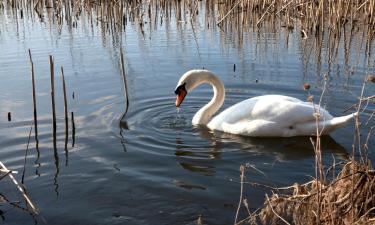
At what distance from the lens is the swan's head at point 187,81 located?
7836mm

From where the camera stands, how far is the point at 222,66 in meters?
10.9

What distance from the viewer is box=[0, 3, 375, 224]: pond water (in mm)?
5090

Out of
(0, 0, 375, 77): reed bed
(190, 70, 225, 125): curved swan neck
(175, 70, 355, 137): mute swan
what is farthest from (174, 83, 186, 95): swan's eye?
(0, 0, 375, 77): reed bed

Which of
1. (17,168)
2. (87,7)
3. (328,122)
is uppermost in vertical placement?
(87,7)

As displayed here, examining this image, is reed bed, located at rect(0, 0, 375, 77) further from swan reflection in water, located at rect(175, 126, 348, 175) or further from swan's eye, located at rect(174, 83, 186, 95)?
swan reflection in water, located at rect(175, 126, 348, 175)

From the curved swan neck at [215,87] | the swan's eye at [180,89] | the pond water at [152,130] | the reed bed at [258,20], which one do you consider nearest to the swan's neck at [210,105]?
the curved swan neck at [215,87]

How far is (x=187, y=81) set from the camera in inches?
312

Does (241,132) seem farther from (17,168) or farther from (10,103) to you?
(10,103)

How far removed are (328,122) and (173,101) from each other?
3067 millimetres

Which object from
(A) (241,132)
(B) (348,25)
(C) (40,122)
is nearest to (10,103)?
(C) (40,122)

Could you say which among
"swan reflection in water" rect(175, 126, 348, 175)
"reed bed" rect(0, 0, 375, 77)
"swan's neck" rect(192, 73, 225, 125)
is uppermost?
"reed bed" rect(0, 0, 375, 77)

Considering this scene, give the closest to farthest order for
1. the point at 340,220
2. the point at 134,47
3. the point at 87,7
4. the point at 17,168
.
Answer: the point at 340,220 → the point at 17,168 → the point at 134,47 → the point at 87,7

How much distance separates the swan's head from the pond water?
0.38m

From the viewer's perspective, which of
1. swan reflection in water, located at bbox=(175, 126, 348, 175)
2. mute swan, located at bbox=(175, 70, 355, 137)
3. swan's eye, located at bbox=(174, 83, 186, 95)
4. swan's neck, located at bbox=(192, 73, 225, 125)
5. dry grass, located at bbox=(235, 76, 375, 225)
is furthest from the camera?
swan's eye, located at bbox=(174, 83, 186, 95)
